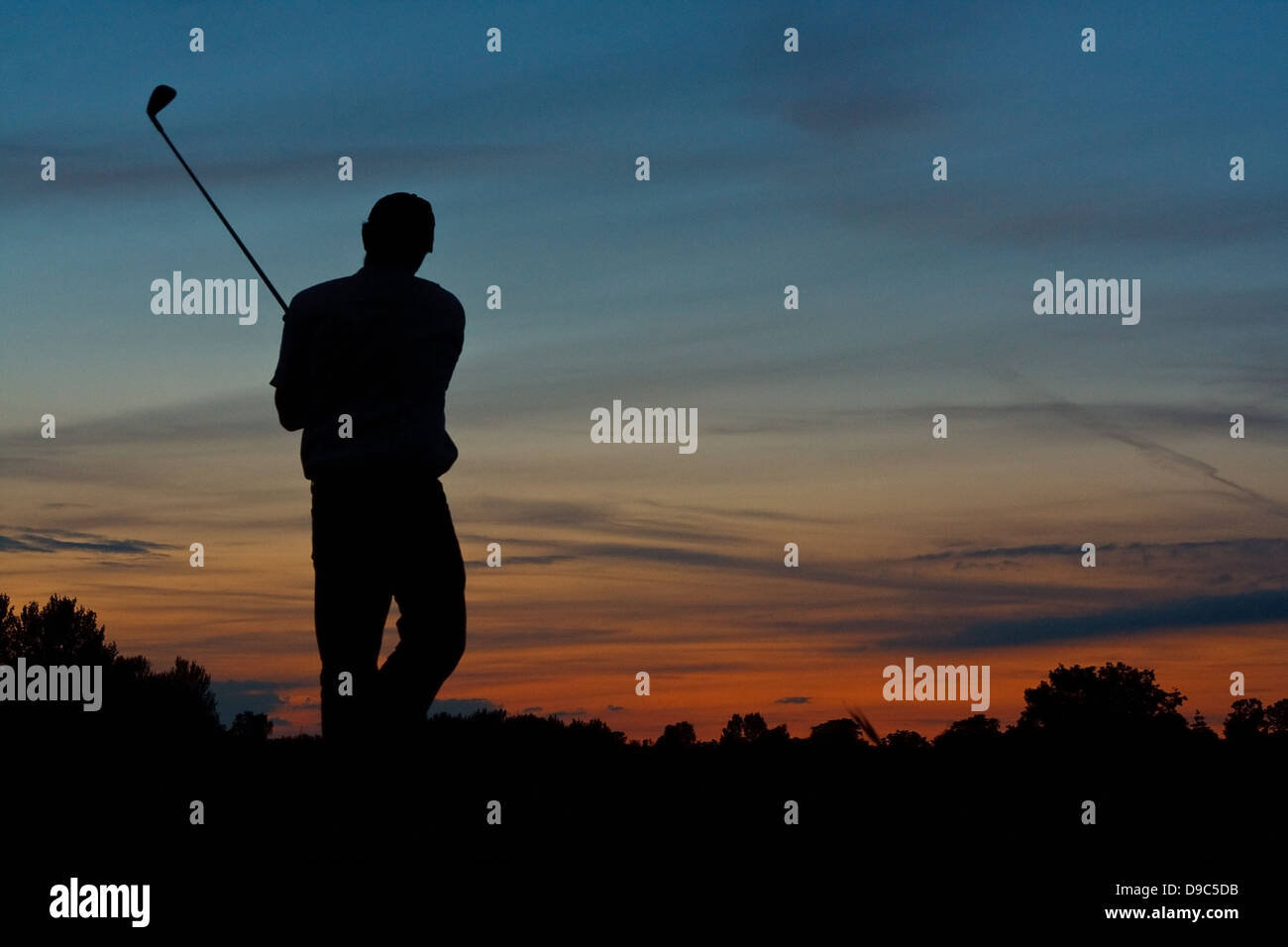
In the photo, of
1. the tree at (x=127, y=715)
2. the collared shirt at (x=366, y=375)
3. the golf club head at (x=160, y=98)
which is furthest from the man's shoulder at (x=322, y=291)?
the tree at (x=127, y=715)

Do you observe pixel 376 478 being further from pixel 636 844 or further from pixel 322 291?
pixel 636 844

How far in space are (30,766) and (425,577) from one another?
3890 mm

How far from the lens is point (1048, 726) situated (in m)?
11.0

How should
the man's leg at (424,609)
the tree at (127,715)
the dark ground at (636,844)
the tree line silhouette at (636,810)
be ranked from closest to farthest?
1. the dark ground at (636,844)
2. the tree line silhouette at (636,810)
3. the man's leg at (424,609)
4. the tree at (127,715)

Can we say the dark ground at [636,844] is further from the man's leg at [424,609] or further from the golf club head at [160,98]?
the golf club head at [160,98]

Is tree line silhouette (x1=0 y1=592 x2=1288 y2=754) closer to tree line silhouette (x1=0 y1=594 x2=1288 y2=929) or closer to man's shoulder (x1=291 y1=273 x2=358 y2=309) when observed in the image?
tree line silhouette (x1=0 y1=594 x2=1288 y2=929)

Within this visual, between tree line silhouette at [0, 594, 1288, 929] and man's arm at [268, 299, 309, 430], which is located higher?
man's arm at [268, 299, 309, 430]

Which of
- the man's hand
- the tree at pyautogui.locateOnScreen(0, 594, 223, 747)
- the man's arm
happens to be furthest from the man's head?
the tree at pyautogui.locateOnScreen(0, 594, 223, 747)

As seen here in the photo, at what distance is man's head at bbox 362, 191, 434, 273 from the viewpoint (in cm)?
666

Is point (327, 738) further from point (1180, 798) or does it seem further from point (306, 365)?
point (1180, 798)

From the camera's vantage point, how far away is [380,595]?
6.50 m

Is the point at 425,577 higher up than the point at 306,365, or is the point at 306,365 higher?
the point at 306,365

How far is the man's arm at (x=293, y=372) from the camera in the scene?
6500mm
